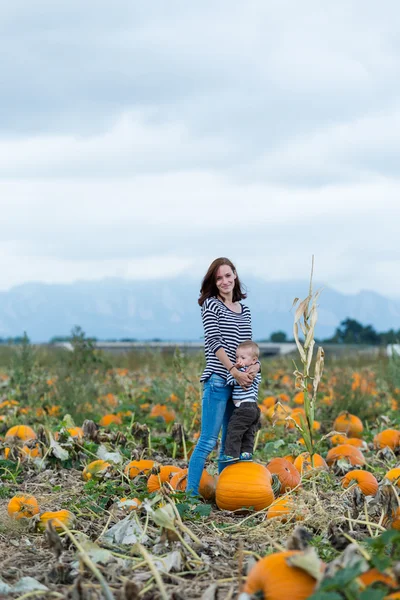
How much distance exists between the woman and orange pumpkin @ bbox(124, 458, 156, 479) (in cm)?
56

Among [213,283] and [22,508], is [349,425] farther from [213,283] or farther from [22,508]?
[22,508]

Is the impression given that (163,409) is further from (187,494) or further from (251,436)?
(187,494)

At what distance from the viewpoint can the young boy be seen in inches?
197

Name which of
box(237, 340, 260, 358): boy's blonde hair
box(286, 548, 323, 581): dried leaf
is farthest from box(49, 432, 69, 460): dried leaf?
box(286, 548, 323, 581): dried leaf

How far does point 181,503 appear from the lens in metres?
4.29

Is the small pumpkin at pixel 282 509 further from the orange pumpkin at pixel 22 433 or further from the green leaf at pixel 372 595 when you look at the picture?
the orange pumpkin at pixel 22 433

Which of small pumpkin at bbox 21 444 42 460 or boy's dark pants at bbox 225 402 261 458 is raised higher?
boy's dark pants at bbox 225 402 261 458

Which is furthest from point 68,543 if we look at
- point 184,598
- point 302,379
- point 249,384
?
point 302,379

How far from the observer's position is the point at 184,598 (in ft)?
9.25

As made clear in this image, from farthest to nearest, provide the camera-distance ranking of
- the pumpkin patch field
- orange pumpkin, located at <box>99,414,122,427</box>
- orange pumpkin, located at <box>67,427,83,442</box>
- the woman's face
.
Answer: orange pumpkin, located at <box>99,414,122,427</box>
orange pumpkin, located at <box>67,427,83,442</box>
the woman's face
the pumpkin patch field

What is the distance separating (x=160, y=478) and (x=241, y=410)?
2.39 ft

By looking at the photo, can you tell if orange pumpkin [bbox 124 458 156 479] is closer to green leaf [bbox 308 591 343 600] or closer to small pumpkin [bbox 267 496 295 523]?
small pumpkin [bbox 267 496 295 523]

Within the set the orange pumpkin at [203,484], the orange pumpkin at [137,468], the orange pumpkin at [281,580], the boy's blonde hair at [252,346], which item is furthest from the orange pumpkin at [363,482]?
the orange pumpkin at [281,580]

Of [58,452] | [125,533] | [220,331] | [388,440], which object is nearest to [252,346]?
[220,331]
